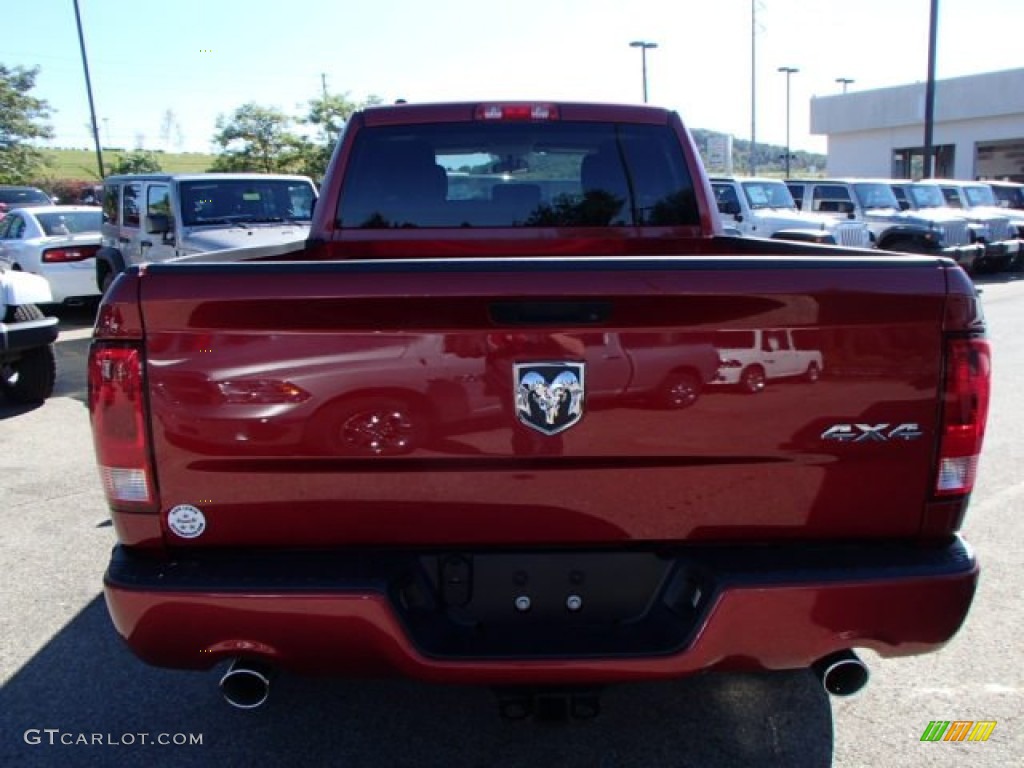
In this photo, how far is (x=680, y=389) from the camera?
2.14m

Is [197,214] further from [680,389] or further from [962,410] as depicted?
[962,410]

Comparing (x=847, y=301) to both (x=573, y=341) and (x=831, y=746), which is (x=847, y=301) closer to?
(x=573, y=341)

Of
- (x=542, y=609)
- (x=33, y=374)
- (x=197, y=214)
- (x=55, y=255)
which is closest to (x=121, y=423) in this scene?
(x=542, y=609)

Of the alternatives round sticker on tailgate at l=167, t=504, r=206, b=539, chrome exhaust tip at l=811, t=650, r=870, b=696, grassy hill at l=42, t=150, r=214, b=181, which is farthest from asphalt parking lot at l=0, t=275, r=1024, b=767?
grassy hill at l=42, t=150, r=214, b=181

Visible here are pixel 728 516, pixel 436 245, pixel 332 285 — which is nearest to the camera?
pixel 332 285

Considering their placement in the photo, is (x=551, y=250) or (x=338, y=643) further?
(x=551, y=250)

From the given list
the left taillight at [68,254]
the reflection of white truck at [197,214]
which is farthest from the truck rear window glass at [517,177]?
the left taillight at [68,254]

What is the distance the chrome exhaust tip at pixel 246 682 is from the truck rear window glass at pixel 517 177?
2.10 m

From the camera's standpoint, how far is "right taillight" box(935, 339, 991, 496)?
2.16 metres

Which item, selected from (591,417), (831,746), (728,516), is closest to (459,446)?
(591,417)

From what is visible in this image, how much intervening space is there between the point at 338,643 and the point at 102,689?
58.9 inches

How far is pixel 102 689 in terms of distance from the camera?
3.17 meters

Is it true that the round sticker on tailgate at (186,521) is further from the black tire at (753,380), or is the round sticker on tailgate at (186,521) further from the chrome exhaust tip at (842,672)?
the chrome exhaust tip at (842,672)

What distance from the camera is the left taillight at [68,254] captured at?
11.8 meters
